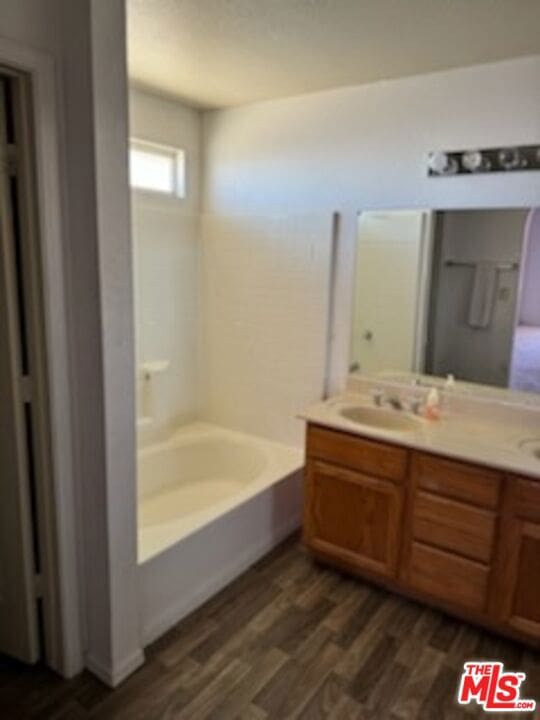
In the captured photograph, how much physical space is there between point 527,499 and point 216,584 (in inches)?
56.8

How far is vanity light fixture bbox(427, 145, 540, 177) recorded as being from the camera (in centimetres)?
229

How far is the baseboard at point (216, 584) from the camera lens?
7.02ft

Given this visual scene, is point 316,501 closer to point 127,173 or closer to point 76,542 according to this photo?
Result: point 76,542

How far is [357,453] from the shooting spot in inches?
94.1

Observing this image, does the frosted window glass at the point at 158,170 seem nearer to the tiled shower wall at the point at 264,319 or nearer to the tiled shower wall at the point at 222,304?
the tiled shower wall at the point at 222,304

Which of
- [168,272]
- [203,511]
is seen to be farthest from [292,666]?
[168,272]

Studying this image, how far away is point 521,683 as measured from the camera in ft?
6.48

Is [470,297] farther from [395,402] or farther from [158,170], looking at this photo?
[158,170]

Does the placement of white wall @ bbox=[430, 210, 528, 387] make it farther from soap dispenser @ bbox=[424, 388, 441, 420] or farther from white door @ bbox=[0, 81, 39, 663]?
white door @ bbox=[0, 81, 39, 663]

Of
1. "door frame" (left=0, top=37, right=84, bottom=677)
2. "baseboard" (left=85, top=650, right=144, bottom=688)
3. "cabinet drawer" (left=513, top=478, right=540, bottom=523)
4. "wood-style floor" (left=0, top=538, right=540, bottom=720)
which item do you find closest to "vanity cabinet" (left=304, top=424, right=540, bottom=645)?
"cabinet drawer" (left=513, top=478, right=540, bottom=523)

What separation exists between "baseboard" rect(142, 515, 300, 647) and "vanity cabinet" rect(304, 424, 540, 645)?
0.28m

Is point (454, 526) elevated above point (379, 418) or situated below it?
below

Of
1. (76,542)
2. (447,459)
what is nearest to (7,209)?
(76,542)

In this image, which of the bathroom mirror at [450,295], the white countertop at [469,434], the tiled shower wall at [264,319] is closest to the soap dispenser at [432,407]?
the white countertop at [469,434]
